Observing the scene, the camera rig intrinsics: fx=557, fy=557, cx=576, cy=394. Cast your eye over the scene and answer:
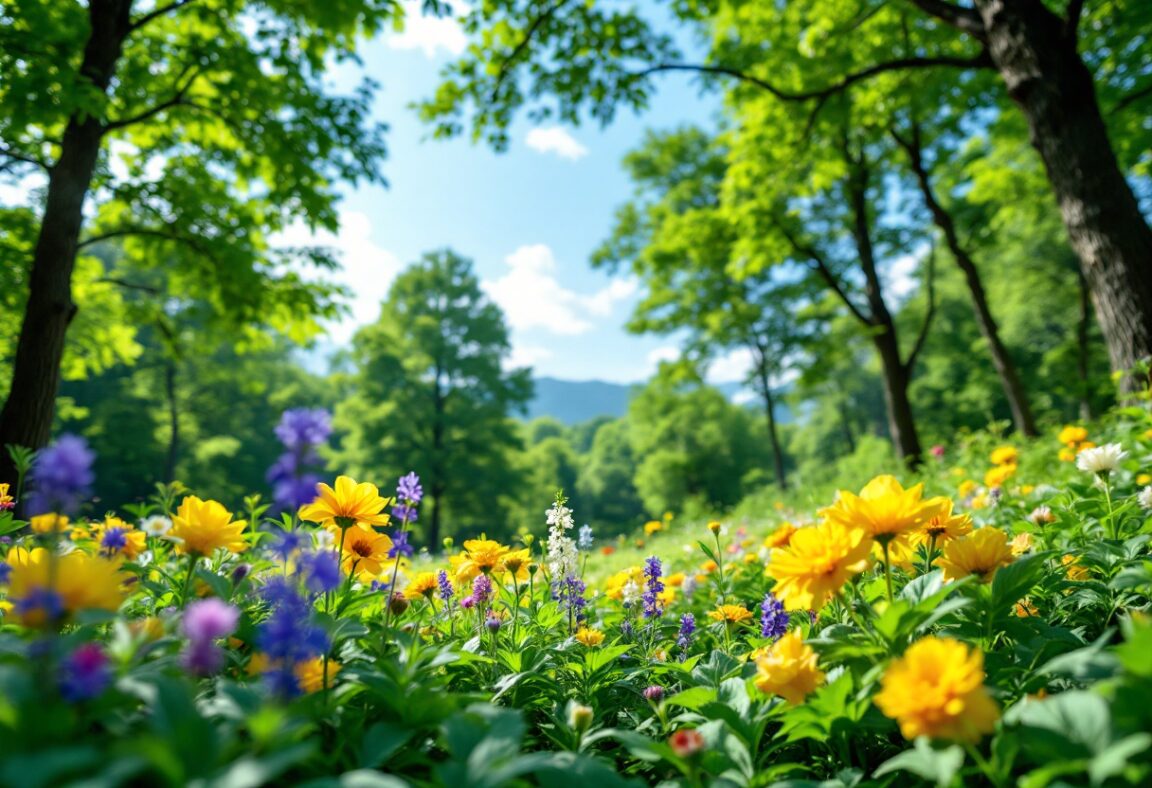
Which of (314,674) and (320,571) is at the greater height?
(320,571)

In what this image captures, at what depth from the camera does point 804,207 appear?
480 inches

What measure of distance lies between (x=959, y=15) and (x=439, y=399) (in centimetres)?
1919

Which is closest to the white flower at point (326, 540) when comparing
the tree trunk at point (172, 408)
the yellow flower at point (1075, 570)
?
the yellow flower at point (1075, 570)

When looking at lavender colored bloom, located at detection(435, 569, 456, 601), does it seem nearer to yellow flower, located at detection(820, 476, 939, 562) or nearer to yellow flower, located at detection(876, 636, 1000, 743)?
yellow flower, located at detection(820, 476, 939, 562)

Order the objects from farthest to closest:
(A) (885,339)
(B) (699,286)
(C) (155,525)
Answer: (B) (699,286), (A) (885,339), (C) (155,525)

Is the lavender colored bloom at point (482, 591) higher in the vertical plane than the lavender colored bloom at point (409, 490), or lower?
lower

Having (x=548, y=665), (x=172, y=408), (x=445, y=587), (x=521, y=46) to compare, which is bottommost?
(x=548, y=665)

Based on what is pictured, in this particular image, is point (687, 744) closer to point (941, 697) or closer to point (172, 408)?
point (941, 697)

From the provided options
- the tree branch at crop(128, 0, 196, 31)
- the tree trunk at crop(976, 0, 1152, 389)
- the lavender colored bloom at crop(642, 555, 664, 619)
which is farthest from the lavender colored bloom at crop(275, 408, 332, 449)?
the tree branch at crop(128, 0, 196, 31)

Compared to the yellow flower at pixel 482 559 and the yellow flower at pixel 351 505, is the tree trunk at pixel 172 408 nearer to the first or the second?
the yellow flower at pixel 482 559

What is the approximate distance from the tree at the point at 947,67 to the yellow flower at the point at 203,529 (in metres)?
5.32

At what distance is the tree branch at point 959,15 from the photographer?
450 centimetres

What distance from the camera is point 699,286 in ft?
52.4

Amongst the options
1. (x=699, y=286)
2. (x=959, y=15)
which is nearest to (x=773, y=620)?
(x=959, y=15)
